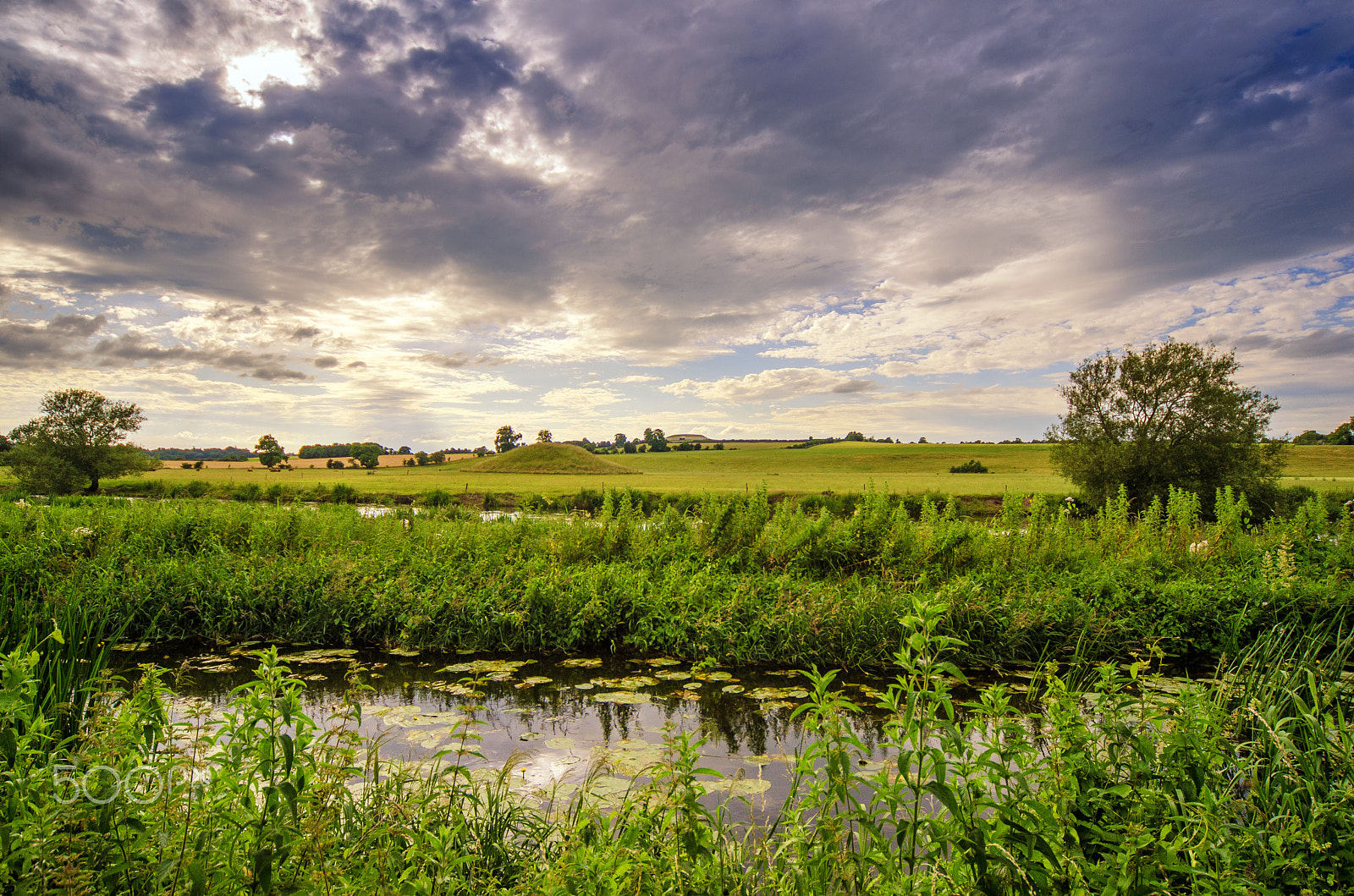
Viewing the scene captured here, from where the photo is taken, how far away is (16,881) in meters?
1.99

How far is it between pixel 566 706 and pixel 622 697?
0.55 meters

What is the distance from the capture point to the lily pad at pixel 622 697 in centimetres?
611

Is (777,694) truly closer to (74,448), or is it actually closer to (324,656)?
(324,656)

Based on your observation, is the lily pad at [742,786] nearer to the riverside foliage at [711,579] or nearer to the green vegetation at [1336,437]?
the riverside foliage at [711,579]

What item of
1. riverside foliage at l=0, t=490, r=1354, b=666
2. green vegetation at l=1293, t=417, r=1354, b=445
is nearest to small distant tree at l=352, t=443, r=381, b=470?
riverside foliage at l=0, t=490, r=1354, b=666

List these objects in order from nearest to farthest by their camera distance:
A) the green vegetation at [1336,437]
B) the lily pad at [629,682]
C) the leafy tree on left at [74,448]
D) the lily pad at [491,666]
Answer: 1. the lily pad at [629,682]
2. the lily pad at [491,666]
3. the leafy tree on left at [74,448]
4. the green vegetation at [1336,437]

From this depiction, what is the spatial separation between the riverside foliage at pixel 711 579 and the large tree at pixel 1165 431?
16774 mm

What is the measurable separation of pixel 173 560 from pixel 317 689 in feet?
15.3

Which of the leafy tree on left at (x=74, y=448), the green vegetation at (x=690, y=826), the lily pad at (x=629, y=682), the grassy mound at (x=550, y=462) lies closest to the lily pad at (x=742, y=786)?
the green vegetation at (x=690, y=826)

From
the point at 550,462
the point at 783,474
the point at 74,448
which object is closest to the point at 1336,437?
the point at 783,474

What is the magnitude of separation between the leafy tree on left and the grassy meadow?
1.59m

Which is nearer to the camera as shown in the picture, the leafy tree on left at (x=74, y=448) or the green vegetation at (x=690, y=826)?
the green vegetation at (x=690, y=826)

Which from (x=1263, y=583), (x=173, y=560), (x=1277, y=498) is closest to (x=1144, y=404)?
(x=1277, y=498)

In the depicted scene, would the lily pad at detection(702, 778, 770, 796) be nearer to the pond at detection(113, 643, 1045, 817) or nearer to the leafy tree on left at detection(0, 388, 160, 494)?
the pond at detection(113, 643, 1045, 817)
